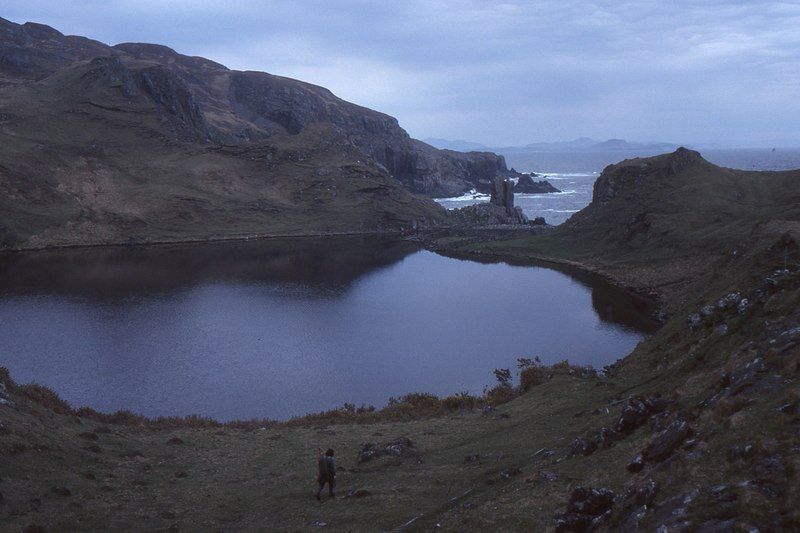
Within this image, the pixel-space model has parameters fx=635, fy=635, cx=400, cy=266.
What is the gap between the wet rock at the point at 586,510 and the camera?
16.9 m

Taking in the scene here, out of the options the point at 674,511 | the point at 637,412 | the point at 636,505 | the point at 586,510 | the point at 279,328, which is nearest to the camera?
the point at 674,511

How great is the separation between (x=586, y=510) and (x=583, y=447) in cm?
732

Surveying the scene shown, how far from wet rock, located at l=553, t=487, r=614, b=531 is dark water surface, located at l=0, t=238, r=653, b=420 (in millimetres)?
34563

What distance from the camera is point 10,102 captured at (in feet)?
620

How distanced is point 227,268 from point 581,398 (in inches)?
3755

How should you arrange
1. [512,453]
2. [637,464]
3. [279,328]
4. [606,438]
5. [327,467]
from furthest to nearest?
[279,328] < [512,453] < [327,467] < [606,438] < [637,464]

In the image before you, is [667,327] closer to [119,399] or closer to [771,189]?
[119,399]

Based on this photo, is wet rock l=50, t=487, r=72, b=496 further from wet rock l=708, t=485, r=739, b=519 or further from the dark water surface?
wet rock l=708, t=485, r=739, b=519

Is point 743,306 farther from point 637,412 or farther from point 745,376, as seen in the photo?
point 745,376

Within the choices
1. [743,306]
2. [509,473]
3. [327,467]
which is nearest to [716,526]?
[509,473]

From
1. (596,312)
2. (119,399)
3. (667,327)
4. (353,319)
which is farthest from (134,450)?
(596,312)

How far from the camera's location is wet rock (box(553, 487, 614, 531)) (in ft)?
55.4

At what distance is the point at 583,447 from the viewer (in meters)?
24.3

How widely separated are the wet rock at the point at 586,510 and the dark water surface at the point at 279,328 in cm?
3456
